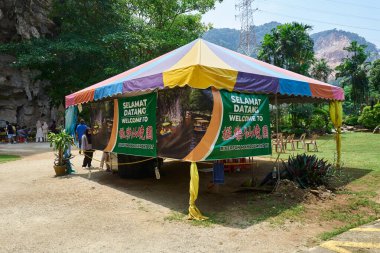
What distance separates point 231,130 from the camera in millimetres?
7359

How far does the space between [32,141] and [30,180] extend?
20615 mm

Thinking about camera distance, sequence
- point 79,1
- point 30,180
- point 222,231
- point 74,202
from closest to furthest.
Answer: point 222,231
point 74,202
point 30,180
point 79,1

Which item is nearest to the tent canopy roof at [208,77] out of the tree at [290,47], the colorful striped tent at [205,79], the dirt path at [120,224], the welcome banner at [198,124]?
the colorful striped tent at [205,79]

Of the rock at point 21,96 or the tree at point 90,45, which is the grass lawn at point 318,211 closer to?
the tree at point 90,45

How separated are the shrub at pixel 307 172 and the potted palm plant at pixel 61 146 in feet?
23.8

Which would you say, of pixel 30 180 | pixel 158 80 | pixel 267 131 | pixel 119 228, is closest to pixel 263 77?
pixel 267 131

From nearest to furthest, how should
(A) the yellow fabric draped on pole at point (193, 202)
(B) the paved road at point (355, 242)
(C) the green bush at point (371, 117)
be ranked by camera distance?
1. (B) the paved road at point (355, 242)
2. (A) the yellow fabric draped on pole at point (193, 202)
3. (C) the green bush at point (371, 117)

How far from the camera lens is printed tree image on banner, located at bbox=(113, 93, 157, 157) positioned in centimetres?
834

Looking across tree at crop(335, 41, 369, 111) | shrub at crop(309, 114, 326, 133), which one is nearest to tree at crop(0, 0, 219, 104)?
shrub at crop(309, 114, 326, 133)

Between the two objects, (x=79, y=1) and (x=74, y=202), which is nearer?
(x=74, y=202)

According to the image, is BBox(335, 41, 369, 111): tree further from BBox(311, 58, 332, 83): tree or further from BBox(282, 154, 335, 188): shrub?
BBox(282, 154, 335, 188): shrub

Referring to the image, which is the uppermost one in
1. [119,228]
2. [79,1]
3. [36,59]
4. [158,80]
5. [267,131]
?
[79,1]

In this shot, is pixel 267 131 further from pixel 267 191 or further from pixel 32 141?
pixel 32 141

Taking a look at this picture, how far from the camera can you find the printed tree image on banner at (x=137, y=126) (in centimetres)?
834
